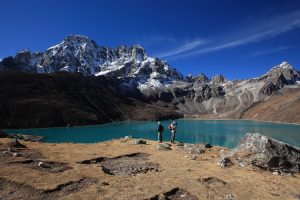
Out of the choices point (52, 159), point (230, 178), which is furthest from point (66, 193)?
point (230, 178)

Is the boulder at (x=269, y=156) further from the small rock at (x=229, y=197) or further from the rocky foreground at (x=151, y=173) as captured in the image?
the small rock at (x=229, y=197)

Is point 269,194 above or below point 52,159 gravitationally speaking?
below

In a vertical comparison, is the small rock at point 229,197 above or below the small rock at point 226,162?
below

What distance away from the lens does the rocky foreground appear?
18.9 m

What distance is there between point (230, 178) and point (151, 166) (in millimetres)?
6488

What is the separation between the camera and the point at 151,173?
24359mm

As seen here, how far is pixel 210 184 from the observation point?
23.1 meters

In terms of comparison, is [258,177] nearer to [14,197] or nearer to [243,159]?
[243,159]

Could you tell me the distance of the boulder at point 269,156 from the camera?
2977cm

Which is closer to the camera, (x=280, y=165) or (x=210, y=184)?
(x=210, y=184)

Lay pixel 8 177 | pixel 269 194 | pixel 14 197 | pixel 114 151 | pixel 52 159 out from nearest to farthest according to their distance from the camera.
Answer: pixel 14 197 < pixel 8 177 < pixel 269 194 < pixel 52 159 < pixel 114 151

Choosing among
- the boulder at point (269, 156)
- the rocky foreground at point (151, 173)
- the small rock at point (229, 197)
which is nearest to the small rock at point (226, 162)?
the rocky foreground at point (151, 173)

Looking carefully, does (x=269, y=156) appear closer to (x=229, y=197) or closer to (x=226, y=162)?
(x=226, y=162)

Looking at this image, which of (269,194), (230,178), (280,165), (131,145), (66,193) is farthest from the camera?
(131,145)
